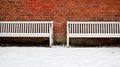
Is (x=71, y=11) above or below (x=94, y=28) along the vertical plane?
above

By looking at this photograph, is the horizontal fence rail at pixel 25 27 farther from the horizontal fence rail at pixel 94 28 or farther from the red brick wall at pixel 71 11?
the horizontal fence rail at pixel 94 28

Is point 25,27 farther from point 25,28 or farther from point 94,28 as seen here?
point 94,28

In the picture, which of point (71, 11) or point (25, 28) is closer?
point (25, 28)

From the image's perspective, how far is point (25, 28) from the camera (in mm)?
9727

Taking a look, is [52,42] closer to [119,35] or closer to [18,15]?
[18,15]

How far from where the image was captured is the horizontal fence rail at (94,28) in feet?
31.4

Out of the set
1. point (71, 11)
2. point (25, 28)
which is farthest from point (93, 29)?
point (25, 28)

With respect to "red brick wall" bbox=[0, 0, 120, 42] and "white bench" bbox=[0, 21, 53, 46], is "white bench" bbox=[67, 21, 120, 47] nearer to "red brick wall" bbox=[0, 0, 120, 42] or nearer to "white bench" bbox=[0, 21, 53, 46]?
"red brick wall" bbox=[0, 0, 120, 42]

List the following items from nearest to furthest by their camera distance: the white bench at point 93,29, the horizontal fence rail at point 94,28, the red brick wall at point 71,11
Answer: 1. the white bench at point 93,29
2. the horizontal fence rail at point 94,28
3. the red brick wall at point 71,11

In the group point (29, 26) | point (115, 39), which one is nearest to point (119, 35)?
point (115, 39)

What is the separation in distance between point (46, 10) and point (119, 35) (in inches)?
112

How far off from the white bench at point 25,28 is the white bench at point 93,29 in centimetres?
79

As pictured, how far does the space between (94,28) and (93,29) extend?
0.22 ft

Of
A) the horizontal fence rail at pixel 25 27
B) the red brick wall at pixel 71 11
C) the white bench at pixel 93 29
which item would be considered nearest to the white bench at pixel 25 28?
the horizontal fence rail at pixel 25 27
